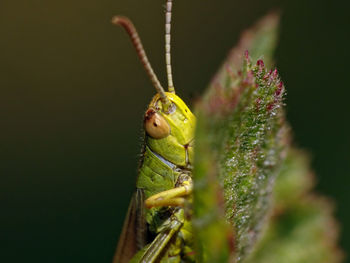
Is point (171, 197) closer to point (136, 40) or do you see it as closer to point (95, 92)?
point (136, 40)

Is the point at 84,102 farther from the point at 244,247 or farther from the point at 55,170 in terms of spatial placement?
the point at 244,247

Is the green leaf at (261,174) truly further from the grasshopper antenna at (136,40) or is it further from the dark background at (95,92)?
the dark background at (95,92)

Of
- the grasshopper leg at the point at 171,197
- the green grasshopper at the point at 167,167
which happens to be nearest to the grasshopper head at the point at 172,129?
the green grasshopper at the point at 167,167

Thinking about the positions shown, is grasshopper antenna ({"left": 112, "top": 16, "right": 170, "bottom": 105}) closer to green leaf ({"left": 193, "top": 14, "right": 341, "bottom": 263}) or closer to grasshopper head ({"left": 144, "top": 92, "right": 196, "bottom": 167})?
grasshopper head ({"left": 144, "top": 92, "right": 196, "bottom": 167})

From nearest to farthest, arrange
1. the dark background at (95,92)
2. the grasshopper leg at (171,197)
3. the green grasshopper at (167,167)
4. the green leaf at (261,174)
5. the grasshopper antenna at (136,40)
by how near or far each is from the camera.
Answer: the green leaf at (261,174) → the grasshopper antenna at (136,40) → the grasshopper leg at (171,197) → the green grasshopper at (167,167) → the dark background at (95,92)

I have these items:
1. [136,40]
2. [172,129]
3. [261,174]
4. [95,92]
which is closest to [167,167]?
[172,129]

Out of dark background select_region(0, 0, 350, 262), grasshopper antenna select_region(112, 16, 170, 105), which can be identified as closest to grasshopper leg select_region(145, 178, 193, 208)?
grasshopper antenna select_region(112, 16, 170, 105)

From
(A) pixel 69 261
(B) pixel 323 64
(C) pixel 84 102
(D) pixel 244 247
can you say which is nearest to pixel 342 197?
(B) pixel 323 64
